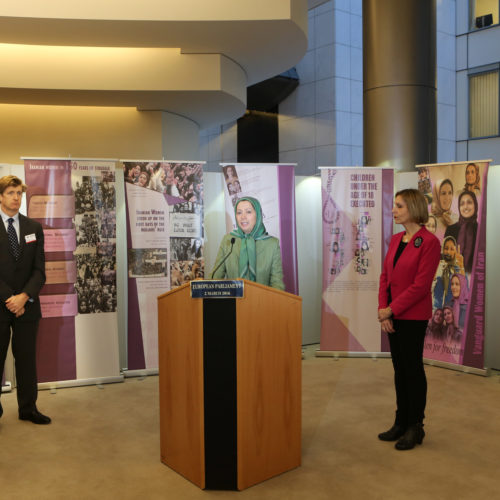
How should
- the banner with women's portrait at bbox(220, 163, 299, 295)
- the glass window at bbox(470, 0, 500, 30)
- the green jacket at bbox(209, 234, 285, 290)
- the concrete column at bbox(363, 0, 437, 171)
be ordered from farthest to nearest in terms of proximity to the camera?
1. the glass window at bbox(470, 0, 500, 30)
2. the concrete column at bbox(363, 0, 437, 171)
3. the banner with women's portrait at bbox(220, 163, 299, 295)
4. the green jacket at bbox(209, 234, 285, 290)

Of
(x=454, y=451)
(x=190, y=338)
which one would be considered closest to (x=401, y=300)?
(x=454, y=451)

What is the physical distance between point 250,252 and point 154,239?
5.21ft

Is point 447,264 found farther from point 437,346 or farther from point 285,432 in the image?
point 285,432

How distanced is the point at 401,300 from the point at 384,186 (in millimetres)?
3061

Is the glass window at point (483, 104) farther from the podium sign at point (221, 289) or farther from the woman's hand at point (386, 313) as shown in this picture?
the podium sign at point (221, 289)

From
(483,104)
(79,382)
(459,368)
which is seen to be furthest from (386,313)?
(483,104)

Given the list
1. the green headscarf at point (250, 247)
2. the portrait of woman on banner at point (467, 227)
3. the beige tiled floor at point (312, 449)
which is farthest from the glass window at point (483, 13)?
the green headscarf at point (250, 247)

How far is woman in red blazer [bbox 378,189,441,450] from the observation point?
3625 mm

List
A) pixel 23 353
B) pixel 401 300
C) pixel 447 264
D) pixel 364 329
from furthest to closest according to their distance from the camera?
1. pixel 364 329
2. pixel 447 264
3. pixel 23 353
4. pixel 401 300

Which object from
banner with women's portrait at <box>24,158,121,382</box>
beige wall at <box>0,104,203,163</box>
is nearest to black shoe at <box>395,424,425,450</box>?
banner with women's portrait at <box>24,158,121,382</box>

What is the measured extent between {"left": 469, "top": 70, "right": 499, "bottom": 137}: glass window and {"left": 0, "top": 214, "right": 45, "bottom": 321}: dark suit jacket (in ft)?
37.0

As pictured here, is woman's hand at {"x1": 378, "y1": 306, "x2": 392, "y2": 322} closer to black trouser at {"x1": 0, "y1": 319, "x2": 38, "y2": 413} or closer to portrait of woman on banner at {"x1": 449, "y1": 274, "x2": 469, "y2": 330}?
portrait of woman on banner at {"x1": 449, "y1": 274, "x2": 469, "y2": 330}

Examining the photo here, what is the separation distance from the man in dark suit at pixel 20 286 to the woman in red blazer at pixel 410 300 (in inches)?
101

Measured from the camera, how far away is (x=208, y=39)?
620cm
